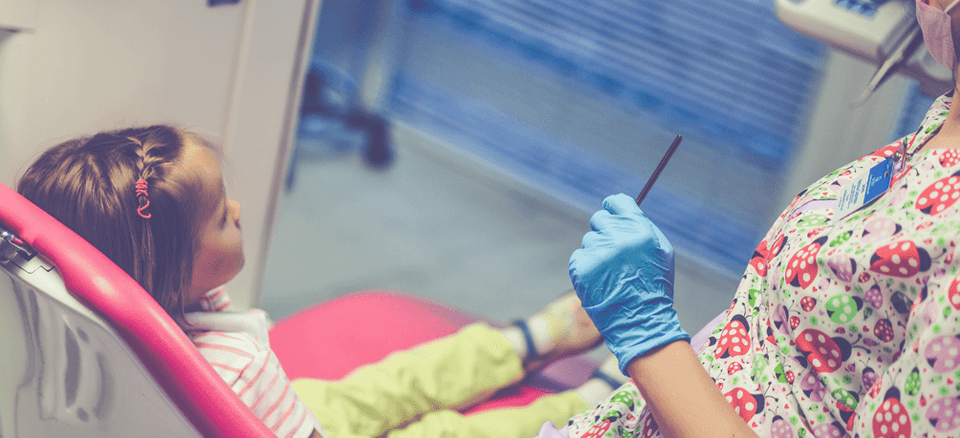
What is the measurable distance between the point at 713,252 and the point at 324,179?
1435 millimetres

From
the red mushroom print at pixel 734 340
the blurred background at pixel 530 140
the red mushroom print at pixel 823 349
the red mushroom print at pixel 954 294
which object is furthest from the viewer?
the blurred background at pixel 530 140

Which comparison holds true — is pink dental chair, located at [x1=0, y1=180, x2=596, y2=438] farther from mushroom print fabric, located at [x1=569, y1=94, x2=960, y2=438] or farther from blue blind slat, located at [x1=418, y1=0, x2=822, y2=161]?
blue blind slat, located at [x1=418, y1=0, x2=822, y2=161]

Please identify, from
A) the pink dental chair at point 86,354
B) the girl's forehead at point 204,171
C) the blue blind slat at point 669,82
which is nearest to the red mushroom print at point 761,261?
the pink dental chair at point 86,354

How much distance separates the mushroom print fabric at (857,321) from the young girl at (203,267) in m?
0.40

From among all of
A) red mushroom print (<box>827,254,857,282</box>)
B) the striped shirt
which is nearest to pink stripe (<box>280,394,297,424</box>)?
the striped shirt

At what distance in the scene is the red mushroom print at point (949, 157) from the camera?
60 centimetres

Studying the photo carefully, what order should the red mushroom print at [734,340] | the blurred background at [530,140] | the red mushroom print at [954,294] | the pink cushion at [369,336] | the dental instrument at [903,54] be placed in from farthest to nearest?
1. the blurred background at [530,140]
2. the pink cushion at [369,336]
3. the dental instrument at [903,54]
4. the red mushroom print at [734,340]
5. the red mushroom print at [954,294]

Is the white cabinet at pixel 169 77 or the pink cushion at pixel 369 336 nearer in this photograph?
the white cabinet at pixel 169 77

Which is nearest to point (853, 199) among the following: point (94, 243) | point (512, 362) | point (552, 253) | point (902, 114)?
point (512, 362)

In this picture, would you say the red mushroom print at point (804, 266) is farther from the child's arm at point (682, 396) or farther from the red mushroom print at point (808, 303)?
the child's arm at point (682, 396)

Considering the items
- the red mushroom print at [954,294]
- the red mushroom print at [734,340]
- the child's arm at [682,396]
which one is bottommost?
the child's arm at [682,396]

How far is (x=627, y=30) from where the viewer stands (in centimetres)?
264

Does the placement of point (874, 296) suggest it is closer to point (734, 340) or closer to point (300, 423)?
point (734, 340)

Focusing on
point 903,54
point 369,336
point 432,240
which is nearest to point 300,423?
point 369,336
